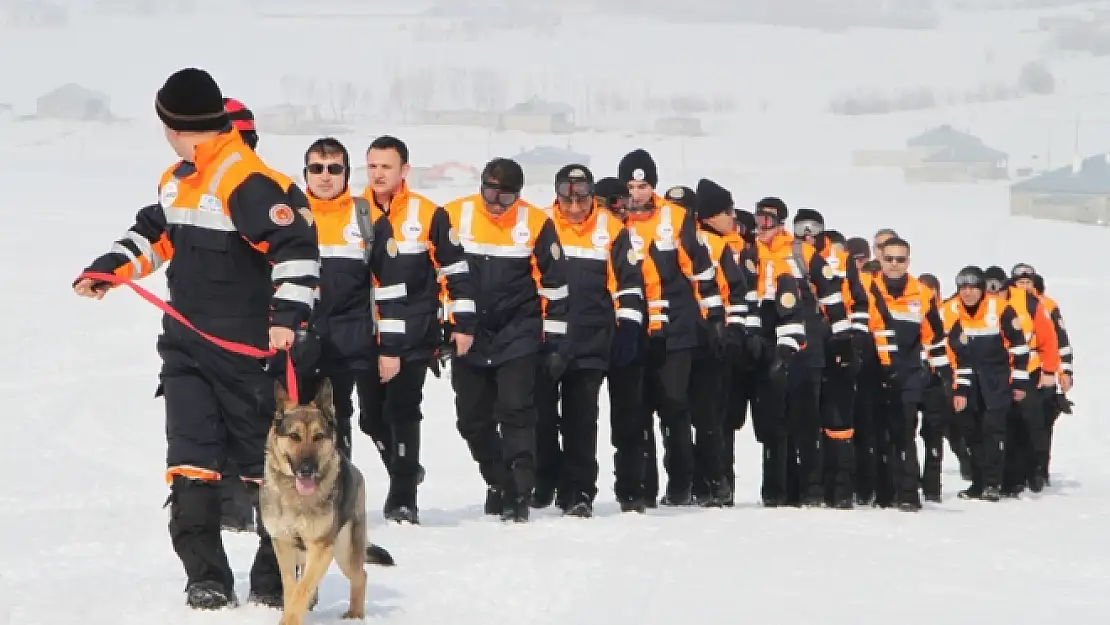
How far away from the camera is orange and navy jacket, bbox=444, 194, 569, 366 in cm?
1023

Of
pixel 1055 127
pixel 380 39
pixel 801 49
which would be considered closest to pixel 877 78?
pixel 801 49

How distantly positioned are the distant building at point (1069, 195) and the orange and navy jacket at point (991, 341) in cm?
8399

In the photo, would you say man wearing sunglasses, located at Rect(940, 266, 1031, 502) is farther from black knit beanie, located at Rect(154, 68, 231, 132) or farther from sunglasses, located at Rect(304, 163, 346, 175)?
black knit beanie, located at Rect(154, 68, 231, 132)

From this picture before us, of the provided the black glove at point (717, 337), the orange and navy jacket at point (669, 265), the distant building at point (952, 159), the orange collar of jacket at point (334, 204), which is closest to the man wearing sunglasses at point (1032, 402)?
the black glove at point (717, 337)

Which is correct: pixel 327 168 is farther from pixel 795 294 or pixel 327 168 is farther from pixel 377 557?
pixel 795 294

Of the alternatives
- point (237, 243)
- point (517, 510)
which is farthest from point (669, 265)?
point (237, 243)

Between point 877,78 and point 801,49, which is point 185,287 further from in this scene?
point 801,49

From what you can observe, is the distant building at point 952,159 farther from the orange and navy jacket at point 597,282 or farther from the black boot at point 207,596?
the black boot at point 207,596

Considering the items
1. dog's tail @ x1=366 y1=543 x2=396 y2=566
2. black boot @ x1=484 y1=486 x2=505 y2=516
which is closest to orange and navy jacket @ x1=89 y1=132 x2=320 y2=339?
dog's tail @ x1=366 y1=543 x2=396 y2=566

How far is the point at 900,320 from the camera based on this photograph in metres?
13.6

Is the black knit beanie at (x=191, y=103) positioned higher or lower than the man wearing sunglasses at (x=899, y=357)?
higher

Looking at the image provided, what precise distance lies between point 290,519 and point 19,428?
12.4 metres

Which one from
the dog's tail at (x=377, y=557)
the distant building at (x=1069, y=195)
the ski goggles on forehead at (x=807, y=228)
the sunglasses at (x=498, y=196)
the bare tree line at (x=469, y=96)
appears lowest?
the dog's tail at (x=377, y=557)

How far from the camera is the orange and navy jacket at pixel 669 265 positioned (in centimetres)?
1147
